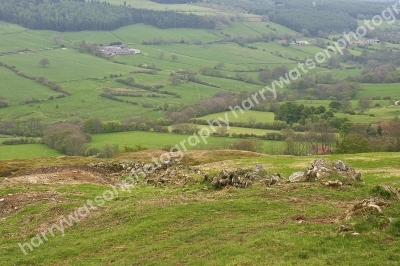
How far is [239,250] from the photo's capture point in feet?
74.2

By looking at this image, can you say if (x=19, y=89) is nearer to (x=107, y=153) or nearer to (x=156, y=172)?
(x=107, y=153)

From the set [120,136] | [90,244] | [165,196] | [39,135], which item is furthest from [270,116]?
[90,244]

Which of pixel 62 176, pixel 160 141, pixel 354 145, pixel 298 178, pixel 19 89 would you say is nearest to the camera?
pixel 298 178

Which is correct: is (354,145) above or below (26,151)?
above

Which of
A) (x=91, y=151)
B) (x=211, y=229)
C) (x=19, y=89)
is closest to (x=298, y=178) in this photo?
(x=211, y=229)

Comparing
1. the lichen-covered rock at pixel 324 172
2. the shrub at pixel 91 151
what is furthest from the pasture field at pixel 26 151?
the lichen-covered rock at pixel 324 172

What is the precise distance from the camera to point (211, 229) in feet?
87.1

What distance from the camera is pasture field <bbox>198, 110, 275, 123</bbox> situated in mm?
125875

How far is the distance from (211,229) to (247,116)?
105 m

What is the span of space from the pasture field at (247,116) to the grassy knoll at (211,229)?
86.6 m

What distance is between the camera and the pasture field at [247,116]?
12588cm

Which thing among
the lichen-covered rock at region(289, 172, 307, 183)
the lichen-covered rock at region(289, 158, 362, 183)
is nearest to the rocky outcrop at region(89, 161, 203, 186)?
the lichen-covered rock at region(289, 172, 307, 183)

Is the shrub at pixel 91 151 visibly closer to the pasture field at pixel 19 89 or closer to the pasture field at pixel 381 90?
the pasture field at pixel 19 89

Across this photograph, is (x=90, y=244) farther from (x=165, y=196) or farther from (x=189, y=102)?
(x=189, y=102)
